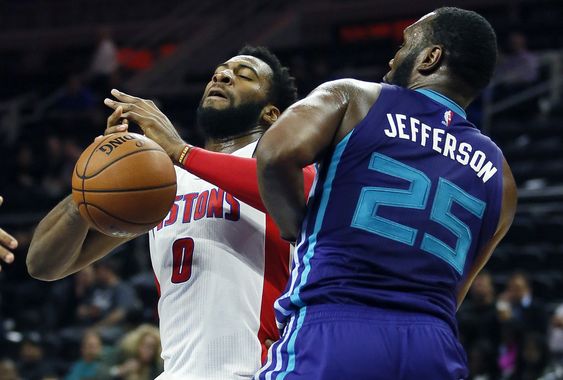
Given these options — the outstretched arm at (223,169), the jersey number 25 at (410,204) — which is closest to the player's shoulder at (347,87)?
the jersey number 25 at (410,204)

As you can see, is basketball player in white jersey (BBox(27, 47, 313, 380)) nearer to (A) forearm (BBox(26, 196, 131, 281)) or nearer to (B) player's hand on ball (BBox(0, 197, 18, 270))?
(A) forearm (BBox(26, 196, 131, 281))

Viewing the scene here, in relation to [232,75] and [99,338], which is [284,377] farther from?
[99,338]

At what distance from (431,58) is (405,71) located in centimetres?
11

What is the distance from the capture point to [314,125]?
3203 mm

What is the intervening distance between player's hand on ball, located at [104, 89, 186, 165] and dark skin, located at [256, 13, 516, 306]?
2.36 feet

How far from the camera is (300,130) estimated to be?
3.19 metres

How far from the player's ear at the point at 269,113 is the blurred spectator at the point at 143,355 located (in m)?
4.92

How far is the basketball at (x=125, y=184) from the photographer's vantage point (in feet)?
12.7

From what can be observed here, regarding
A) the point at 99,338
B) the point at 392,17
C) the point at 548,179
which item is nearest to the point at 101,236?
the point at 99,338

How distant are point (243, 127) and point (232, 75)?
0.23 meters

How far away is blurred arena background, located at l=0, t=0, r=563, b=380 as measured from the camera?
32.1 feet

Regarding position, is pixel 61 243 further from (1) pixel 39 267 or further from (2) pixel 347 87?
(2) pixel 347 87

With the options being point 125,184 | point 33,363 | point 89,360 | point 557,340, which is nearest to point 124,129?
point 125,184

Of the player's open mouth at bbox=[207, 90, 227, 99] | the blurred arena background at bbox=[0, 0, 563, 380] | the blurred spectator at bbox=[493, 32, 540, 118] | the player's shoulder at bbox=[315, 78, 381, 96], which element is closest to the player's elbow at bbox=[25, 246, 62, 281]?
the player's open mouth at bbox=[207, 90, 227, 99]
